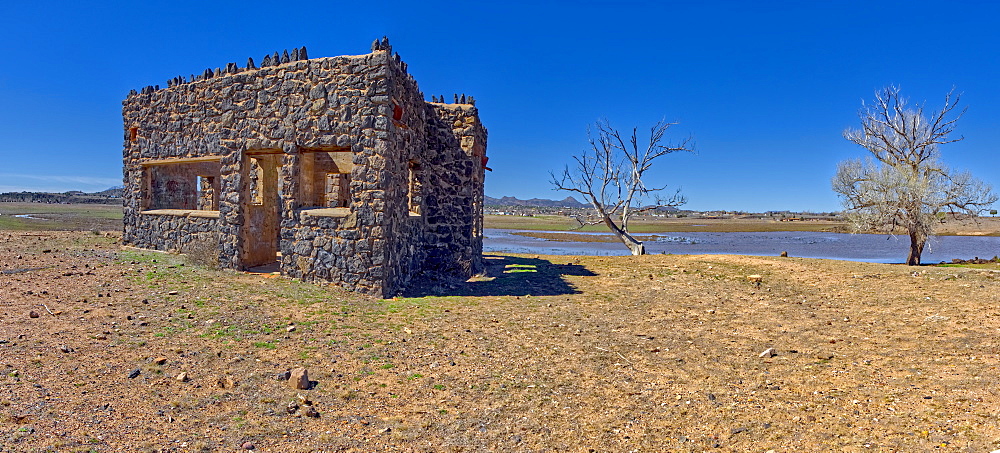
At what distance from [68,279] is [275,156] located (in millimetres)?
4730

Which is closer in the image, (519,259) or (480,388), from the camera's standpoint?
(480,388)

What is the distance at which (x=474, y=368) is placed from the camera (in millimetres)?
6320

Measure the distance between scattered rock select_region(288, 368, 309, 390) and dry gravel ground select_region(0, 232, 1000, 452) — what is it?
90 mm

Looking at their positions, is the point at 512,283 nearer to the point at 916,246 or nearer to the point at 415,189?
the point at 415,189

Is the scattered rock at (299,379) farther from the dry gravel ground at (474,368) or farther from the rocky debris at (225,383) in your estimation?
the rocky debris at (225,383)

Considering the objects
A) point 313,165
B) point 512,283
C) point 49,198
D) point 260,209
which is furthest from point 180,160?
point 49,198

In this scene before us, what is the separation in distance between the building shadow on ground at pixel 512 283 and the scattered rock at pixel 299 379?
18.1ft

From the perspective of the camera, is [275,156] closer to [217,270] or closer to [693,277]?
[217,270]

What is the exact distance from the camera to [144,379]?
17.7 ft

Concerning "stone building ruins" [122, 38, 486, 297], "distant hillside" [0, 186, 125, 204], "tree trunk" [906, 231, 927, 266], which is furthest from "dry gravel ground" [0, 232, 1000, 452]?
"distant hillside" [0, 186, 125, 204]

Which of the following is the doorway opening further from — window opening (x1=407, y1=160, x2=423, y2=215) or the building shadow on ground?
the building shadow on ground

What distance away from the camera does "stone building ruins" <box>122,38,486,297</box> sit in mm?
10641

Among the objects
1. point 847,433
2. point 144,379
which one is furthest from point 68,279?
point 847,433

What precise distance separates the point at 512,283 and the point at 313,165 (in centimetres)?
554
